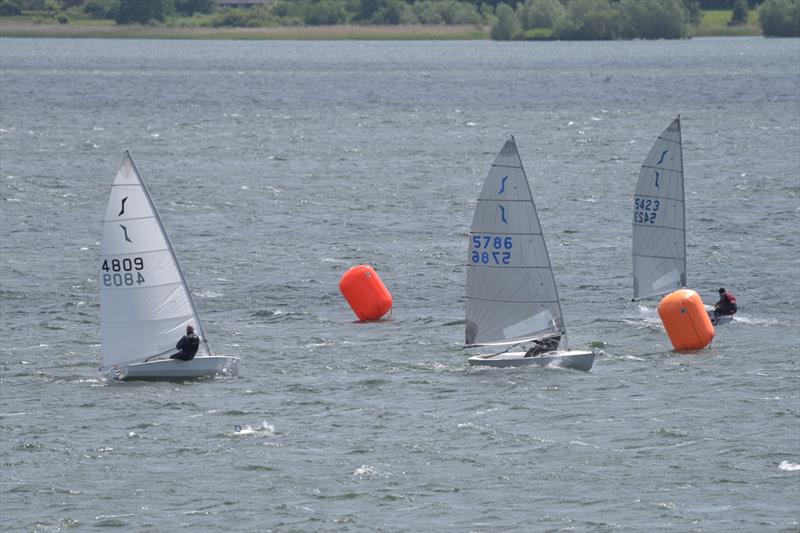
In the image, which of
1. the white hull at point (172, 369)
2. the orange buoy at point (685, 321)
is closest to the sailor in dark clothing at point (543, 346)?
the orange buoy at point (685, 321)

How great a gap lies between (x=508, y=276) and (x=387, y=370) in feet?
13.0

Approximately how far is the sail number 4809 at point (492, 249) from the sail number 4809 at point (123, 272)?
28.0 feet

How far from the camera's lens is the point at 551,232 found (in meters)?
67.1

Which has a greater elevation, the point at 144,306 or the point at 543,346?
the point at 144,306

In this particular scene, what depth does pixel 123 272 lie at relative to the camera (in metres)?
40.2

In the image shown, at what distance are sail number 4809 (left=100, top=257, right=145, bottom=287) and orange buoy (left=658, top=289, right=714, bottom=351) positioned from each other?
13908 mm

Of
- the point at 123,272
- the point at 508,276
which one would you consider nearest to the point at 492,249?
the point at 508,276

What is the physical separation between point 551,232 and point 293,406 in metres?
30.6

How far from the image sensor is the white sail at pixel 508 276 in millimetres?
41031

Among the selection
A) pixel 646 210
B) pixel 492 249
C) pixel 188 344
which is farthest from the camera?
pixel 646 210

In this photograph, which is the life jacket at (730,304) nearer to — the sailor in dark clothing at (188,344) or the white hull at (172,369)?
the white hull at (172,369)

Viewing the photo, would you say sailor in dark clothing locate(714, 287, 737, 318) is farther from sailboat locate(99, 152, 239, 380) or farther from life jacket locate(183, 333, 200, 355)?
life jacket locate(183, 333, 200, 355)

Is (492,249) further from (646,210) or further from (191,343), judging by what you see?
(646,210)

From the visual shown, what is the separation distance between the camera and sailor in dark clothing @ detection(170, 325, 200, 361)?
39938mm
